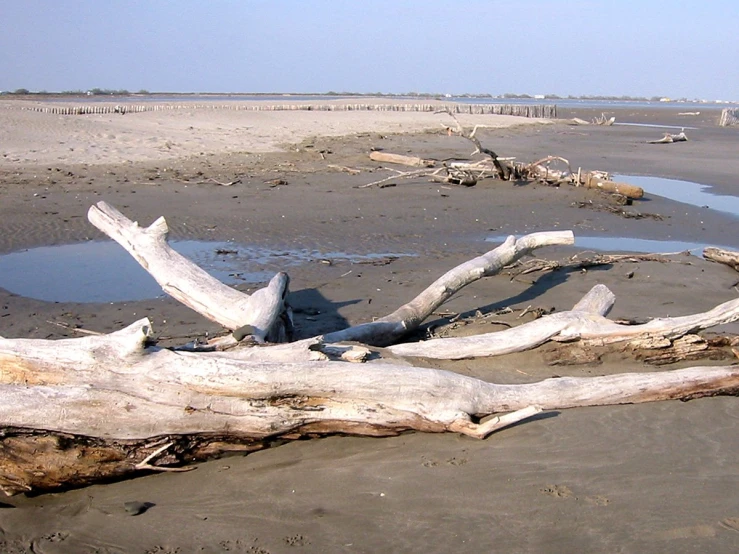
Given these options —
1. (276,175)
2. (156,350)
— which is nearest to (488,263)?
(156,350)

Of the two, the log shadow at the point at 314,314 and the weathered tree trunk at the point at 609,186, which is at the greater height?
the weathered tree trunk at the point at 609,186

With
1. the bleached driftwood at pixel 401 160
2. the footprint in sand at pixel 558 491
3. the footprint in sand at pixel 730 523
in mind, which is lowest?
the footprint in sand at pixel 730 523

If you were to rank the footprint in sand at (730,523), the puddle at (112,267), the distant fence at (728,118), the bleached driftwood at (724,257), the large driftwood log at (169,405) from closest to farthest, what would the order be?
the footprint in sand at (730,523) → the large driftwood log at (169,405) → the puddle at (112,267) → the bleached driftwood at (724,257) → the distant fence at (728,118)

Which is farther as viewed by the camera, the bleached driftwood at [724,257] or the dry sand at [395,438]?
the bleached driftwood at [724,257]

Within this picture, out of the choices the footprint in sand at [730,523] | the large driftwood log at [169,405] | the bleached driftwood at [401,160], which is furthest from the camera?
the bleached driftwood at [401,160]

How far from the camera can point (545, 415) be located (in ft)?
13.9

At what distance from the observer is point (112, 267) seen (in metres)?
8.59

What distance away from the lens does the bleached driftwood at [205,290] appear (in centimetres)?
500

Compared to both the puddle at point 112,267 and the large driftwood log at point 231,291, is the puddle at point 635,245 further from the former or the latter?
the large driftwood log at point 231,291

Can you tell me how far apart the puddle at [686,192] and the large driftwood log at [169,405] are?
10.5 metres

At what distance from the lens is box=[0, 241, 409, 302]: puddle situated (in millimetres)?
7492

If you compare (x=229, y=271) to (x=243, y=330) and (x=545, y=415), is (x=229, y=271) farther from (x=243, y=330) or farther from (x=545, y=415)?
(x=545, y=415)

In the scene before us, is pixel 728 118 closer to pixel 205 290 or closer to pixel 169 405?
pixel 205 290

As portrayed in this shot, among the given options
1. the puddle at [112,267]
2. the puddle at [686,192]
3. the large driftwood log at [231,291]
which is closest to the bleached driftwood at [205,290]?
the large driftwood log at [231,291]
